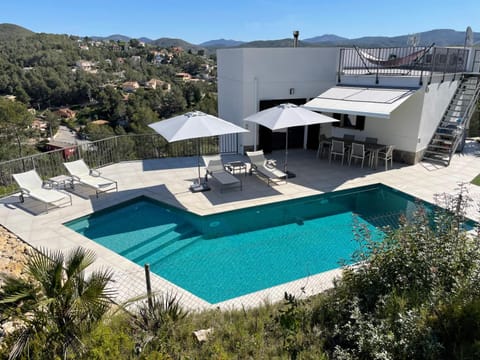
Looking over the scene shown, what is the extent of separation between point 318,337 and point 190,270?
408 centimetres

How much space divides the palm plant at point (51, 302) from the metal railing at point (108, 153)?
9.82 metres

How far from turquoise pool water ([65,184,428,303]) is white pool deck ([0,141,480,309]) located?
42cm

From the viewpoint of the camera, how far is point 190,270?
8898 millimetres

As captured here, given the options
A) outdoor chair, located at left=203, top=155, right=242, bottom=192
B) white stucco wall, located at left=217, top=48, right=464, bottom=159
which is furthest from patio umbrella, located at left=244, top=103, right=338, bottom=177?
white stucco wall, located at left=217, top=48, right=464, bottom=159

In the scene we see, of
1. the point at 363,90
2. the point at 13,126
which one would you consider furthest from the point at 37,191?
the point at 13,126

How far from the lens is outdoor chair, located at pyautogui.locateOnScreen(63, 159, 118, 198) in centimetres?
1287

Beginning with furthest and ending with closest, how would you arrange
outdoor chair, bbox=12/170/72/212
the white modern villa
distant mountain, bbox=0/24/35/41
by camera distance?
distant mountain, bbox=0/24/35/41
the white modern villa
outdoor chair, bbox=12/170/72/212

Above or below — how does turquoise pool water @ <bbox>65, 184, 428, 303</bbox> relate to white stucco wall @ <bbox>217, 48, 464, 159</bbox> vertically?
below

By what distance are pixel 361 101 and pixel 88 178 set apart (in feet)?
38.6

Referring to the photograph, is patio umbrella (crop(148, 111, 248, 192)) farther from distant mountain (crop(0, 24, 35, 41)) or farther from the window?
distant mountain (crop(0, 24, 35, 41))

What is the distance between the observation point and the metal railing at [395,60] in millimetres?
17688

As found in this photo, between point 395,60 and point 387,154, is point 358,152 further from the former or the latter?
point 395,60

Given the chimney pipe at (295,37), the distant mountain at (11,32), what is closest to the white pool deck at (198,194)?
the chimney pipe at (295,37)

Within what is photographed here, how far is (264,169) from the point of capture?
14320 millimetres
